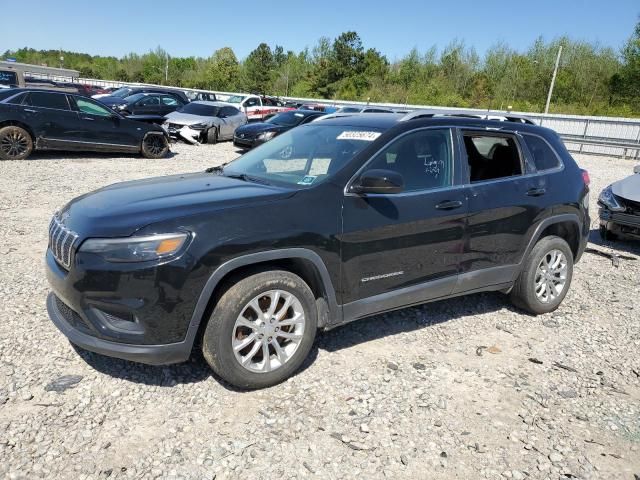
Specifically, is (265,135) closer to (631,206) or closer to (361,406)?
(631,206)

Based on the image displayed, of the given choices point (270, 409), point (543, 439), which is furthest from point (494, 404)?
point (270, 409)

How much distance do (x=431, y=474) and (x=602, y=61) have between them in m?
54.4

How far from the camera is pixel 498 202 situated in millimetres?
4191

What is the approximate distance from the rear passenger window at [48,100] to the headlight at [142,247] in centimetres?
997

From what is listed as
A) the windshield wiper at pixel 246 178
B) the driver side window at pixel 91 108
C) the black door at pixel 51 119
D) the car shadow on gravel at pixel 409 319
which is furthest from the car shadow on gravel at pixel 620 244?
the black door at pixel 51 119

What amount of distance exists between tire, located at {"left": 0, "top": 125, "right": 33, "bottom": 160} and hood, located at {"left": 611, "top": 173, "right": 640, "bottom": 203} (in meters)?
11.5

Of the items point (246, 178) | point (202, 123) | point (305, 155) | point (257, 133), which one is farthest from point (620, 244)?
point (202, 123)

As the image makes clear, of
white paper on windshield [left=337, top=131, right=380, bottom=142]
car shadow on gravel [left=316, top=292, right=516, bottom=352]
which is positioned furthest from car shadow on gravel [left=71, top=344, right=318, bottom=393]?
white paper on windshield [left=337, top=131, right=380, bottom=142]

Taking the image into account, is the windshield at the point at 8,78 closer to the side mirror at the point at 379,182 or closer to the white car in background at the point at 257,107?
the white car in background at the point at 257,107

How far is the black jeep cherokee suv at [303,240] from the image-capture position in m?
2.87

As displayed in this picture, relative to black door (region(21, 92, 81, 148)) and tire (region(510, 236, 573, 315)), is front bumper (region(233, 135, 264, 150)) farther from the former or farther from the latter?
tire (region(510, 236, 573, 315))

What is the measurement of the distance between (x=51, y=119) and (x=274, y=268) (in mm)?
10173

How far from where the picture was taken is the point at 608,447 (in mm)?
2936

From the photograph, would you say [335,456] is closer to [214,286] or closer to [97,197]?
[214,286]
